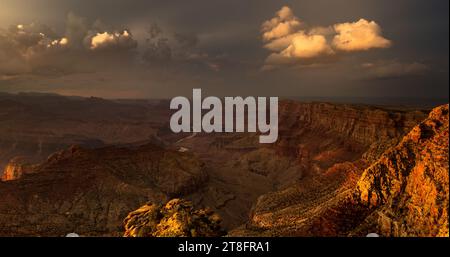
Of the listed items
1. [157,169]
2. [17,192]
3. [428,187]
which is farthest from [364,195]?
[157,169]

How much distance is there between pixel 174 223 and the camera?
134ft

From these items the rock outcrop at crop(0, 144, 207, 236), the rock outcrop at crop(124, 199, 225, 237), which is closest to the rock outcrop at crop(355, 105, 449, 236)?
the rock outcrop at crop(124, 199, 225, 237)

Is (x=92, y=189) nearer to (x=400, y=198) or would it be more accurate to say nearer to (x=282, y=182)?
(x=282, y=182)

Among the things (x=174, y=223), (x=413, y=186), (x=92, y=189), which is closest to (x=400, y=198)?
(x=413, y=186)

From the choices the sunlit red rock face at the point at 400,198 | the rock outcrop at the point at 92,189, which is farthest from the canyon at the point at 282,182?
the rock outcrop at the point at 92,189

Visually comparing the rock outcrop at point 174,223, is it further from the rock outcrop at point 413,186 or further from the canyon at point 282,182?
the rock outcrop at point 413,186

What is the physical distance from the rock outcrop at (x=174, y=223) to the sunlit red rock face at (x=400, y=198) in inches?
286

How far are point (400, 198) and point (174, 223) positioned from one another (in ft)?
70.0

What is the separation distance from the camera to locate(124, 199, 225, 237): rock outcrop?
131ft

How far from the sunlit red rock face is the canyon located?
0.12 metres

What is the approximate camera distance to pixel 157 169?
112 metres

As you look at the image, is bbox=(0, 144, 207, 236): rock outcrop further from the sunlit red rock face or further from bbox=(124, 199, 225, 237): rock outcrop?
the sunlit red rock face
